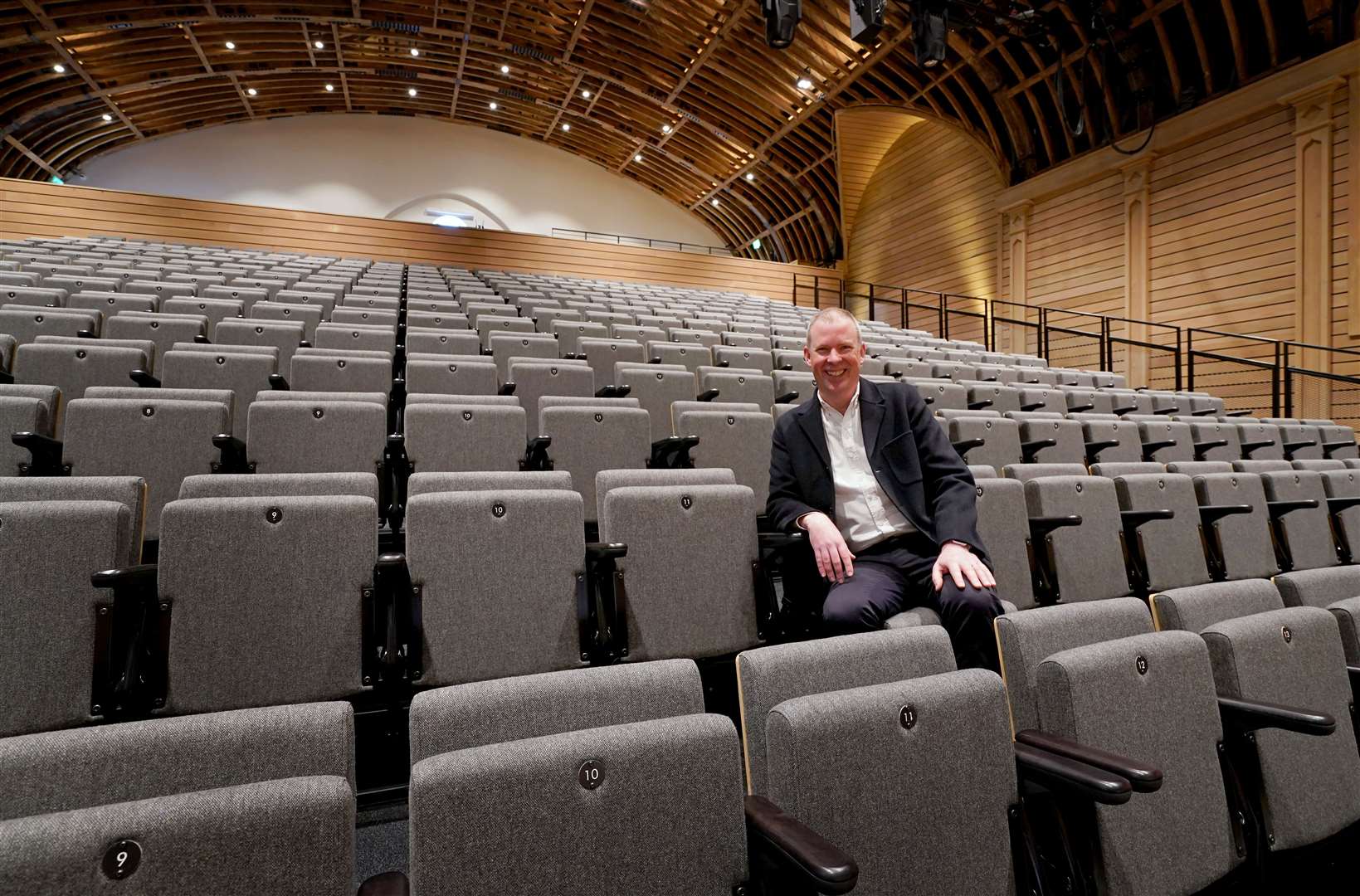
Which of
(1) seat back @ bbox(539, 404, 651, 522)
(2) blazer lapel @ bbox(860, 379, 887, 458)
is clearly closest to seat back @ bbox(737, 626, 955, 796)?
(2) blazer lapel @ bbox(860, 379, 887, 458)

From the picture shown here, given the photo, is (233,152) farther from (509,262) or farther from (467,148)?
(509,262)

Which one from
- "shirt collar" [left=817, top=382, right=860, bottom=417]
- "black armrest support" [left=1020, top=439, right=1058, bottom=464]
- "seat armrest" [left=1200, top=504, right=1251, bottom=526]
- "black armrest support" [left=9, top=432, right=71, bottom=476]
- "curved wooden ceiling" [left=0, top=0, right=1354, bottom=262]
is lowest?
"seat armrest" [left=1200, top=504, right=1251, bottom=526]

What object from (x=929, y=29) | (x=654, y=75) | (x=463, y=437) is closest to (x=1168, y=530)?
(x=463, y=437)

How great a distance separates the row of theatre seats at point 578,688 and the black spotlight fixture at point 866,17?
109 inches

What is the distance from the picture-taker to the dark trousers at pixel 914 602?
888 mm

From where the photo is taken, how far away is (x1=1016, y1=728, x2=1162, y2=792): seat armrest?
0.53 meters

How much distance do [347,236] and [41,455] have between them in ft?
15.4

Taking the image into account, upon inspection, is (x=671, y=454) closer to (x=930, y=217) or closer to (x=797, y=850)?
(x=797, y=850)

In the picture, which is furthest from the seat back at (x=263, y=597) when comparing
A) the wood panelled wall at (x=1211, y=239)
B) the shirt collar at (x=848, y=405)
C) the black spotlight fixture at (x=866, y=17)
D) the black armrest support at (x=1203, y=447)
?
the wood panelled wall at (x=1211, y=239)

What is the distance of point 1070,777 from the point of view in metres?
0.56

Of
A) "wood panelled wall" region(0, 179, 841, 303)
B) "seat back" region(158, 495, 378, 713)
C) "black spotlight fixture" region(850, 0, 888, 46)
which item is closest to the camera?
"seat back" region(158, 495, 378, 713)

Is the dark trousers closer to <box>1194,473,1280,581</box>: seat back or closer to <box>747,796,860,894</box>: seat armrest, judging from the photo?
<box>747,796,860,894</box>: seat armrest

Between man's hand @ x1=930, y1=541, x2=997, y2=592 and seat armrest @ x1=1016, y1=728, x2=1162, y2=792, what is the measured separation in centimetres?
24

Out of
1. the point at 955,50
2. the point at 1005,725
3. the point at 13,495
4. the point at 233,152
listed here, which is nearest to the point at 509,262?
the point at 955,50
